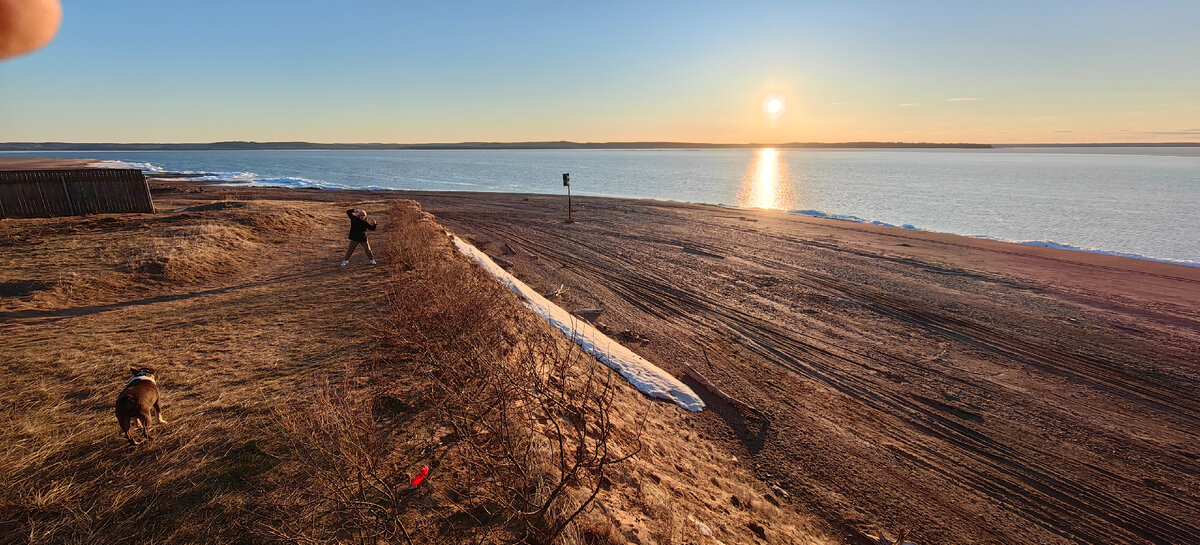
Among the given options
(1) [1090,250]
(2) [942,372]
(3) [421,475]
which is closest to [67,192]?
(3) [421,475]

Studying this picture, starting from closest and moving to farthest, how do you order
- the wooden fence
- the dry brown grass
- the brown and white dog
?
the brown and white dog, the dry brown grass, the wooden fence

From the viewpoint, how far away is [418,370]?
19.3 feet

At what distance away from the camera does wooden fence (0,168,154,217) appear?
1453cm

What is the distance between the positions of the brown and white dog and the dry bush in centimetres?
136

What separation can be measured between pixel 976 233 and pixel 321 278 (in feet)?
115

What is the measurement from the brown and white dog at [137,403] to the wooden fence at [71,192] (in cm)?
1753

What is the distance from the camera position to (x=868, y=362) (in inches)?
398

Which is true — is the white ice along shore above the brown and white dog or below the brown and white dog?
below

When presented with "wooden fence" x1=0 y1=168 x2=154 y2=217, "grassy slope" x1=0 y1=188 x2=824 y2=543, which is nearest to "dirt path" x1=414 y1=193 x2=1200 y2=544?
"grassy slope" x1=0 y1=188 x2=824 y2=543

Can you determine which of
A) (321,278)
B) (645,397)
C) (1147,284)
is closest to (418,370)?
(645,397)

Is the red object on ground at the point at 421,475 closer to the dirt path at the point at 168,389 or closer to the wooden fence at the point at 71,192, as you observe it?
the dirt path at the point at 168,389

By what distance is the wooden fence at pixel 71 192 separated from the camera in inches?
572

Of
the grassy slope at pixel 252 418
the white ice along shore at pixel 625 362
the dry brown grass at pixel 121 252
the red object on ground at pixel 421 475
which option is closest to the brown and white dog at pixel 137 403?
the grassy slope at pixel 252 418

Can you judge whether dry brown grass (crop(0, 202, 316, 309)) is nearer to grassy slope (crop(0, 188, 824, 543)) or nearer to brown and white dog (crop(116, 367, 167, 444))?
grassy slope (crop(0, 188, 824, 543))
